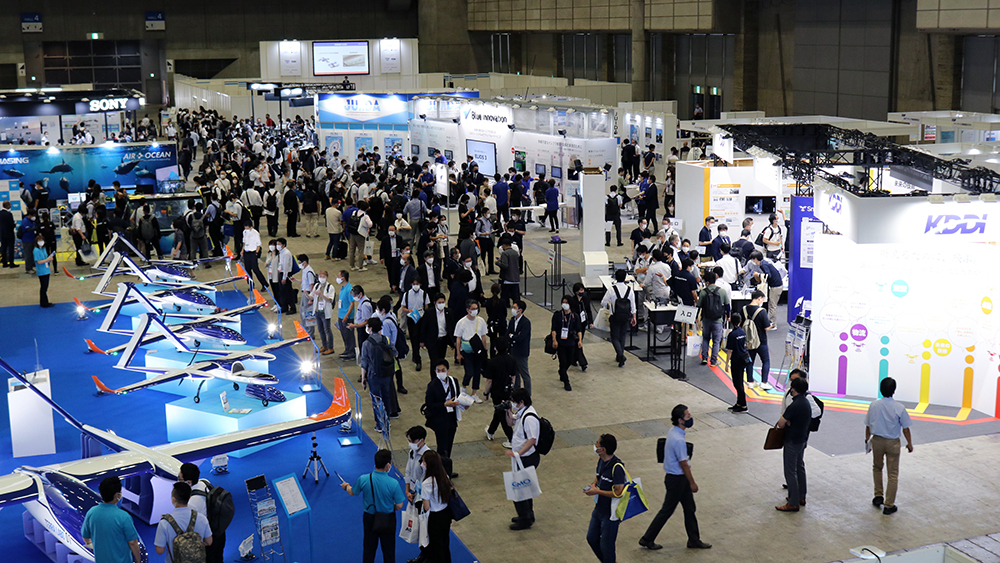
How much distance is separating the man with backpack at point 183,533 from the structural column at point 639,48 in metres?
33.6

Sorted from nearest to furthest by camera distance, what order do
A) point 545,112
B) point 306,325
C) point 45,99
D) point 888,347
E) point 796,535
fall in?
point 796,535, point 888,347, point 306,325, point 545,112, point 45,99

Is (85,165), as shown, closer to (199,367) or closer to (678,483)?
(199,367)

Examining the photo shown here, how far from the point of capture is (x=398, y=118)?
29.8 meters

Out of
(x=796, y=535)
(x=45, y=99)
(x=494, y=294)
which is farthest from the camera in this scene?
(x=45, y=99)

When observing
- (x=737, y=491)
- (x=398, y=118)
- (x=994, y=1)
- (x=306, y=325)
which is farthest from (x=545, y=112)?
(x=737, y=491)

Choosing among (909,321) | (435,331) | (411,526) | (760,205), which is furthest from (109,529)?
(760,205)

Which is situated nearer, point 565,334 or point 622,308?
point 565,334

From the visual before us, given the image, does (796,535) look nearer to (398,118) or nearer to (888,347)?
(888,347)

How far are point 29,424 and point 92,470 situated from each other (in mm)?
2593

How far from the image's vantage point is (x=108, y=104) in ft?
90.9

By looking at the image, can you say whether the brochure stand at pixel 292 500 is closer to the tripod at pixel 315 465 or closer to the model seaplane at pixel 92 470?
the model seaplane at pixel 92 470

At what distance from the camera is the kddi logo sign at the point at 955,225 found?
10.8m

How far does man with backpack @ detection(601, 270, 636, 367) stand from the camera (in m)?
12.9

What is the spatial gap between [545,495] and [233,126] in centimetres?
2993
